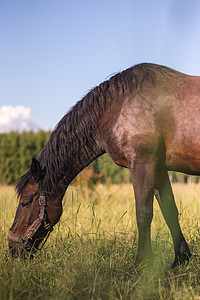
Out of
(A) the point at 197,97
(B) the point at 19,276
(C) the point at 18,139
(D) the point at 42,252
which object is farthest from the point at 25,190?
(C) the point at 18,139

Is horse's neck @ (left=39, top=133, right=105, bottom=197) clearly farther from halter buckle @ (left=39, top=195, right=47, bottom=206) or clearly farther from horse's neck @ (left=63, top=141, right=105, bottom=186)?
halter buckle @ (left=39, top=195, right=47, bottom=206)

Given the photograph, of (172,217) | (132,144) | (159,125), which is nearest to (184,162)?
(159,125)

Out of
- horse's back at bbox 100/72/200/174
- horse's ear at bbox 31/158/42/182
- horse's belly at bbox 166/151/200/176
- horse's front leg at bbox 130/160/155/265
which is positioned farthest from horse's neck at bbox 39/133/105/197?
horse's belly at bbox 166/151/200/176

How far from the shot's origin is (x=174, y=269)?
11.4 ft

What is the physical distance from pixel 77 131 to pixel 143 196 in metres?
1.19

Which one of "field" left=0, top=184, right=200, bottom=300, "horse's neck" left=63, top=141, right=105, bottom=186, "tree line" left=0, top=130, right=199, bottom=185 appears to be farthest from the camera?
"tree line" left=0, top=130, right=199, bottom=185

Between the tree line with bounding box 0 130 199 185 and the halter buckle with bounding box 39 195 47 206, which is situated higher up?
the halter buckle with bounding box 39 195 47 206

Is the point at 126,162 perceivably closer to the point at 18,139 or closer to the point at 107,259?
the point at 107,259

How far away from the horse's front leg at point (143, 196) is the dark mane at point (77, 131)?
0.74 metres

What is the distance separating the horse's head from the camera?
12.0ft

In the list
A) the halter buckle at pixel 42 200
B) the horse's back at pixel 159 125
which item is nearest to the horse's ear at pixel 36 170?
the halter buckle at pixel 42 200

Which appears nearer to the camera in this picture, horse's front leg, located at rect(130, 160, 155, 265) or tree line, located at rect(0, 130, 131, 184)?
horse's front leg, located at rect(130, 160, 155, 265)

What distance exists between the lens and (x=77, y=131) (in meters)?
3.71

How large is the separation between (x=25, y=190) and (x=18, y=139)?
10.3m
